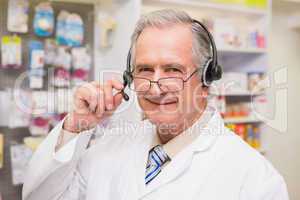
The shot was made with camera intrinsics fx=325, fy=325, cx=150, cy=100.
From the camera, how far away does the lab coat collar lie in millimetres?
1027

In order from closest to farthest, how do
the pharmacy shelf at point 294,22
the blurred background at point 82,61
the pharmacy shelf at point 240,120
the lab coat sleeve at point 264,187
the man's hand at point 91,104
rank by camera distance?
the lab coat sleeve at point 264,187, the man's hand at point 91,104, the blurred background at point 82,61, the pharmacy shelf at point 240,120, the pharmacy shelf at point 294,22

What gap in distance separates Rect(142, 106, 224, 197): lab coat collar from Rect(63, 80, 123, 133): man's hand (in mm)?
273

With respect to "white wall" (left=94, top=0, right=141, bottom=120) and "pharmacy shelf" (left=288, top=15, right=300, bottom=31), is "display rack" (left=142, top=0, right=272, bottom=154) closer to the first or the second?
"white wall" (left=94, top=0, right=141, bottom=120)

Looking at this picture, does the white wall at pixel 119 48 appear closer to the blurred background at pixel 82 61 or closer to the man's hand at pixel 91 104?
the blurred background at pixel 82 61

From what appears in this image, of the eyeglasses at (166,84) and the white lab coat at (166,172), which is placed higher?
the eyeglasses at (166,84)

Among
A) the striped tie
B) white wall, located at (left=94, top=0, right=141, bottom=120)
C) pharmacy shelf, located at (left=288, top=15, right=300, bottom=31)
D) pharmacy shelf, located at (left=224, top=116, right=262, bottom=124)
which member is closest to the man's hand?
the striped tie

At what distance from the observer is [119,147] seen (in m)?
1.23

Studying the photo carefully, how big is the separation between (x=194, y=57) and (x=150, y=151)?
367 millimetres

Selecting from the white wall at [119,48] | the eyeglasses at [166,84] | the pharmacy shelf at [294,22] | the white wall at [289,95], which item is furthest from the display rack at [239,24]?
the eyeglasses at [166,84]

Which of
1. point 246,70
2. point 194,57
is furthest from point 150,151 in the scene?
point 246,70

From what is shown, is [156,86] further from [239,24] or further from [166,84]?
[239,24]

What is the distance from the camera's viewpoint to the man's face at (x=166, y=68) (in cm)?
101

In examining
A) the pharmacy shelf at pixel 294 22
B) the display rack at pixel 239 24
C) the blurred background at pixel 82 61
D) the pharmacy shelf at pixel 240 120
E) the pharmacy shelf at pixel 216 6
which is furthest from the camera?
the pharmacy shelf at pixel 294 22

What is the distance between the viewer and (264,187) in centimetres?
94
